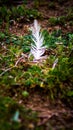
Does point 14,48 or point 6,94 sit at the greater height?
point 14,48

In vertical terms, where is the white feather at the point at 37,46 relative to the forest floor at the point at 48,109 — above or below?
above

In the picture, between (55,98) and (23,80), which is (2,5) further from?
(55,98)

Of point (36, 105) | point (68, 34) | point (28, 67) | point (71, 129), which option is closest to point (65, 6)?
point (68, 34)

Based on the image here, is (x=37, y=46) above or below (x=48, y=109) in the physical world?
above

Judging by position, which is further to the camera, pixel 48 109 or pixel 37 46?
pixel 37 46

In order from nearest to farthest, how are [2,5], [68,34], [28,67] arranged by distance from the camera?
[28,67], [68,34], [2,5]

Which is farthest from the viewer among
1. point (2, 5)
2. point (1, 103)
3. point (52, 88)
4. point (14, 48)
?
point (2, 5)

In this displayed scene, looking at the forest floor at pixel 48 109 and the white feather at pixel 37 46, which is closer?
the forest floor at pixel 48 109

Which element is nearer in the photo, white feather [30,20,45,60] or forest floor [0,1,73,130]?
forest floor [0,1,73,130]

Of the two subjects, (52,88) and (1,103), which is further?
(52,88)

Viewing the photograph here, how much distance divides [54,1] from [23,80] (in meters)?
2.55

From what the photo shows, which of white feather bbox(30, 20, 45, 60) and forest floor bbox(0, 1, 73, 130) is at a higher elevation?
white feather bbox(30, 20, 45, 60)

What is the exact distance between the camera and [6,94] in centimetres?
227

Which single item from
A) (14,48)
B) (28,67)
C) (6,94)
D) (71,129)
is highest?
(14,48)
